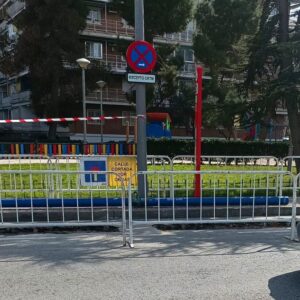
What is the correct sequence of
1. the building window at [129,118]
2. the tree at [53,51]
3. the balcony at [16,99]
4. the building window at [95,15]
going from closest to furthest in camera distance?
the building window at [129,118], the tree at [53,51], the building window at [95,15], the balcony at [16,99]

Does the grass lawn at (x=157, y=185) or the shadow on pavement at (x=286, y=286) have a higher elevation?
the grass lawn at (x=157, y=185)

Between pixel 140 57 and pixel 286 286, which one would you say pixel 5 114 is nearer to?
pixel 140 57

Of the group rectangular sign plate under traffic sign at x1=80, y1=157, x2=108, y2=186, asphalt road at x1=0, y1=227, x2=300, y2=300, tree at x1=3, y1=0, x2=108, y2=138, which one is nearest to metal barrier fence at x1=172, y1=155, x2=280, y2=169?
rectangular sign plate under traffic sign at x1=80, y1=157, x2=108, y2=186

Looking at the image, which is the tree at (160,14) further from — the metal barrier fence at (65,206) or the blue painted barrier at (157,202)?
the blue painted barrier at (157,202)

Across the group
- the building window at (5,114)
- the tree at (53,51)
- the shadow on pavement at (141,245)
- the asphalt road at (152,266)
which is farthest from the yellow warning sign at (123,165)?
the building window at (5,114)

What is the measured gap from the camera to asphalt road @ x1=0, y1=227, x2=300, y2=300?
162 inches

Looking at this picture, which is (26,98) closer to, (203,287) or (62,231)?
(62,231)

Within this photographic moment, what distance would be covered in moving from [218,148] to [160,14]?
11240mm

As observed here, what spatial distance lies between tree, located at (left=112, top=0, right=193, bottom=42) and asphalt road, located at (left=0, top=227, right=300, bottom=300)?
24778 millimetres

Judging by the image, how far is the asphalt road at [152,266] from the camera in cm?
411

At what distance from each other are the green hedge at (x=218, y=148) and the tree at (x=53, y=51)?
10360mm

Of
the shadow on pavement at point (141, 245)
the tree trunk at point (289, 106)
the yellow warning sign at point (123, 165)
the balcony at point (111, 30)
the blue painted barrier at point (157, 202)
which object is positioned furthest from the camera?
the balcony at point (111, 30)

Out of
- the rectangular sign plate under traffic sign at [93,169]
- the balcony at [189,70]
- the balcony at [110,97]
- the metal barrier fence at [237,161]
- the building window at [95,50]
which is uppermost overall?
the building window at [95,50]

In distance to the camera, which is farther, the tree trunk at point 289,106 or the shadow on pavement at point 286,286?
the tree trunk at point 289,106
